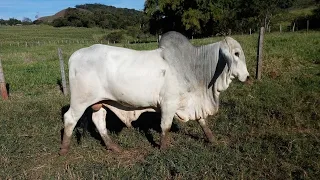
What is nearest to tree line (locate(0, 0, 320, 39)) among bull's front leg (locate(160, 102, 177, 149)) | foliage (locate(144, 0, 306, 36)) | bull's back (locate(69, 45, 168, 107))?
foliage (locate(144, 0, 306, 36))

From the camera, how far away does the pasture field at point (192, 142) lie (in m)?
4.35

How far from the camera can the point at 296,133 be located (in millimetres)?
5543

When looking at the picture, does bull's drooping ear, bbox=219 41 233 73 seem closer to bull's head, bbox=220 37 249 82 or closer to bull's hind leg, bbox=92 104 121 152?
bull's head, bbox=220 37 249 82

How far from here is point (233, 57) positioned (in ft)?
15.7

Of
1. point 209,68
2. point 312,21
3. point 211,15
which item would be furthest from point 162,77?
point 211,15

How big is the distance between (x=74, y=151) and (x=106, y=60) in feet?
5.11

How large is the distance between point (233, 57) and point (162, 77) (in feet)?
3.41

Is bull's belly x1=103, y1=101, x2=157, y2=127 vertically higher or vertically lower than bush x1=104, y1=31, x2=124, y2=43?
lower

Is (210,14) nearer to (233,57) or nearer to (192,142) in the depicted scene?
(192,142)

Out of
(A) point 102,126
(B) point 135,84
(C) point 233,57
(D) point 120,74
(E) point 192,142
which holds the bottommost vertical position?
(E) point 192,142

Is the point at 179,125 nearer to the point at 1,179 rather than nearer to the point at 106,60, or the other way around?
the point at 106,60

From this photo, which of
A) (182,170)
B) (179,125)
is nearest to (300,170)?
(182,170)

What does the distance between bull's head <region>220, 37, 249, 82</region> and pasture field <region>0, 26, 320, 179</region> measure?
1.08 metres

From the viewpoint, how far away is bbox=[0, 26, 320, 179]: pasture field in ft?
14.3
